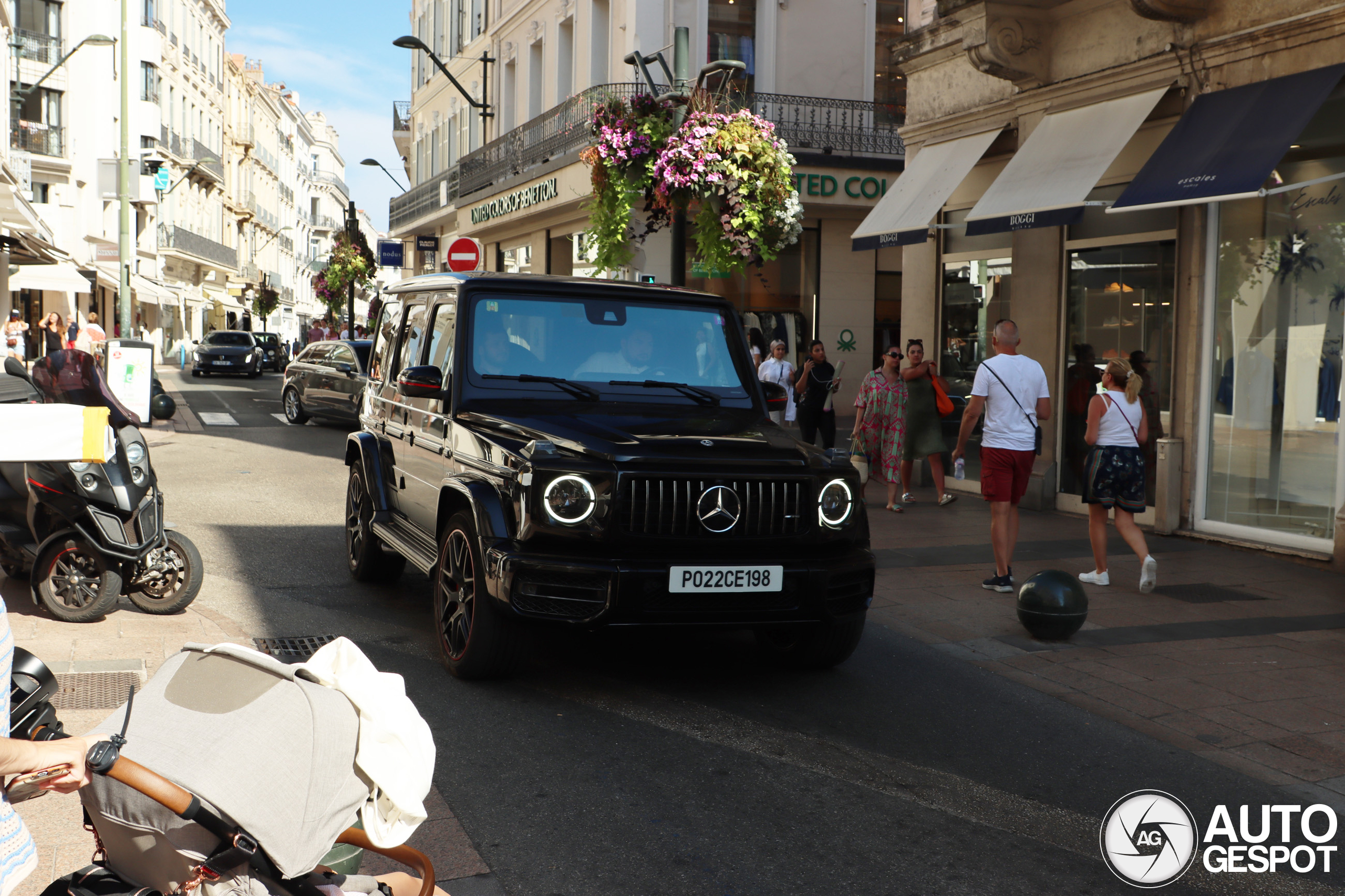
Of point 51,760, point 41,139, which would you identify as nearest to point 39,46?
point 41,139

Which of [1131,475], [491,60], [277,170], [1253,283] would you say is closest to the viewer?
[1131,475]

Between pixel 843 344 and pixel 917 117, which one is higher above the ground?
pixel 917 117

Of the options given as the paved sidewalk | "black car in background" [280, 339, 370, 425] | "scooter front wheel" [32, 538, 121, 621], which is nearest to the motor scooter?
"scooter front wheel" [32, 538, 121, 621]

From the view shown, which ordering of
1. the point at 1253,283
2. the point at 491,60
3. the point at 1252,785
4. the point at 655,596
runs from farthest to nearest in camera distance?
the point at 491,60 < the point at 1253,283 < the point at 655,596 < the point at 1252,785

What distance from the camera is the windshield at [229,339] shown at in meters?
41.0

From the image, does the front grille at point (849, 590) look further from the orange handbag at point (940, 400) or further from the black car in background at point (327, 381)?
the black car in background at point (327, 381)

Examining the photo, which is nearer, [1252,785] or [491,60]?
[1252,785]

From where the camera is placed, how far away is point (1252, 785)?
473 centimetres

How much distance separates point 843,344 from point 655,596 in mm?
20650

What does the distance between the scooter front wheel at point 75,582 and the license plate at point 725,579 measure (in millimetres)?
3315

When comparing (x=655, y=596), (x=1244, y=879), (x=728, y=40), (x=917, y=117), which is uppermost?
(x=728, y=40)

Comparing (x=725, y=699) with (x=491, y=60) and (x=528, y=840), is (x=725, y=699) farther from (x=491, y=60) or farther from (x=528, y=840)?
(x=491, y=60)

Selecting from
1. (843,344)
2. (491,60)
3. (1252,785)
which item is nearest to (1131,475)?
(1252,785)

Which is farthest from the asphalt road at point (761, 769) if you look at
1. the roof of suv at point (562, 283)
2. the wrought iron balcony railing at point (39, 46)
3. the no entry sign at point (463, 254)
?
the wrought iron balcony railing at point (39, 46)
